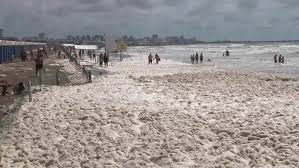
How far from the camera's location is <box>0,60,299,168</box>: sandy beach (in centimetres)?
957

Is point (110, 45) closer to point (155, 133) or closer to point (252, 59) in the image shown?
point (252, 59)

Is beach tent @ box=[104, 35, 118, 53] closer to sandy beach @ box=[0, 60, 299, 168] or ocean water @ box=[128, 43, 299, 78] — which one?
ocean water @ box=[128, 43, 299, 78]

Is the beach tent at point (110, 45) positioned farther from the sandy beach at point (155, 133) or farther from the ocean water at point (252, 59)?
the sandy beach at point (155, 133)

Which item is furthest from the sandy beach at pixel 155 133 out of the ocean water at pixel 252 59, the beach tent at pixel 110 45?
the beach tent at pixel 110 45

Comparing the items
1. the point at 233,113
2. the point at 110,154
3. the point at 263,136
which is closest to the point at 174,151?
the point at 110,154

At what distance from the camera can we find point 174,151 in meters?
9.98

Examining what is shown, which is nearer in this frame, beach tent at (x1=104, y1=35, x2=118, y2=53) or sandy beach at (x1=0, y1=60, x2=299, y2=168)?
sandy beach at (x1=0, y1=60, x2=299, y2=168)

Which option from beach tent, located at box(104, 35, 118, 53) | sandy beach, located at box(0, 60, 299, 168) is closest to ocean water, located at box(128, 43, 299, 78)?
beach tent, located at box(104, 35, 118, 53)

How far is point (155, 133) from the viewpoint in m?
11.1

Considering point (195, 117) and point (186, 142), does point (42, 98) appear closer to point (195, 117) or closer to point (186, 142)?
point (195, 117)

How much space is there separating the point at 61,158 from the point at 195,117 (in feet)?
14.2

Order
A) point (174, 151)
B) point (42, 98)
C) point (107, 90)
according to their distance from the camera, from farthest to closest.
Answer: point (107, 90), point (42, 98), point (174, 151)

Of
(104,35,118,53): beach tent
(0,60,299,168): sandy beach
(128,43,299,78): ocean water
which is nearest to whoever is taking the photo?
(0,60,299,168): sandy beach

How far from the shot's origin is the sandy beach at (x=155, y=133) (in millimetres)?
9570
